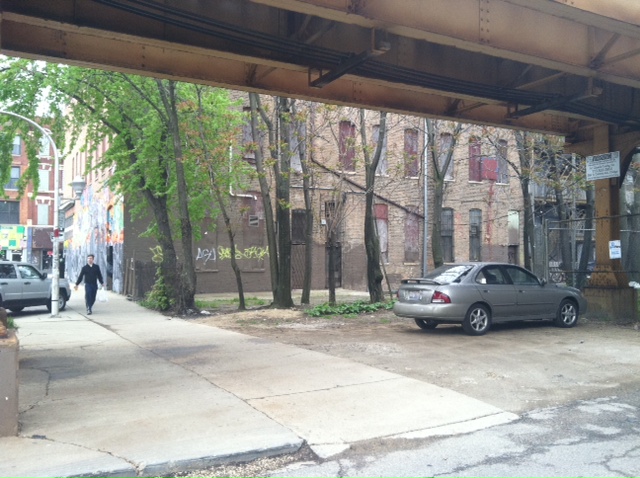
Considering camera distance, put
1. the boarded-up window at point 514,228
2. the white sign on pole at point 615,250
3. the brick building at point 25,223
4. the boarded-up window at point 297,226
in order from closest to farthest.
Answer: the white sign on pole at point 615,250 < the boarded-up window at point 297,226 < the boarded-up window at point 514,228 < the brick building at point 25,223

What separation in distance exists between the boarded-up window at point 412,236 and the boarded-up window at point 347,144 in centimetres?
818

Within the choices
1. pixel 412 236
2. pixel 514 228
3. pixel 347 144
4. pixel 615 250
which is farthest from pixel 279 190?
pixel 514 228

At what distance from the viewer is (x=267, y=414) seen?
21.5 feet

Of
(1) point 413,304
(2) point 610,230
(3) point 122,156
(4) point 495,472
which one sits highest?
(3) point 122,156

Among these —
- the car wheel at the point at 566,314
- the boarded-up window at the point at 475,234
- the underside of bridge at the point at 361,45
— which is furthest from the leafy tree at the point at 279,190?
the boarded-up window at the point at 475,234

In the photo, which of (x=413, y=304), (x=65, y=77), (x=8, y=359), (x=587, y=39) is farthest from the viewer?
(x=65, y=77)

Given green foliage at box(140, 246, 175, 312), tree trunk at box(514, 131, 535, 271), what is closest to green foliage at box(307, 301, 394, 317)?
green foliage at box(140, 246, 175, 312)

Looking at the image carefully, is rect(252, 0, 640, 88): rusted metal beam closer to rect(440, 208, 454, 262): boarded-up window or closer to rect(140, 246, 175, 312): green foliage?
rect(140, 246, 175, 312): green foliage

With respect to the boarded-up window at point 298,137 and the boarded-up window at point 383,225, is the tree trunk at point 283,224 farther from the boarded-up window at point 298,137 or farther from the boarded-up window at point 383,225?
the boarded-up window at point 383,225

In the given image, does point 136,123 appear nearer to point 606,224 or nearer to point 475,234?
point 606,224

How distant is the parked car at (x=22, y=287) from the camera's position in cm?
1761

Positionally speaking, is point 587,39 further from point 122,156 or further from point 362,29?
point 122,156

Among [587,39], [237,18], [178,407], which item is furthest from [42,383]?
[587,39]

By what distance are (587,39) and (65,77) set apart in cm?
1362
